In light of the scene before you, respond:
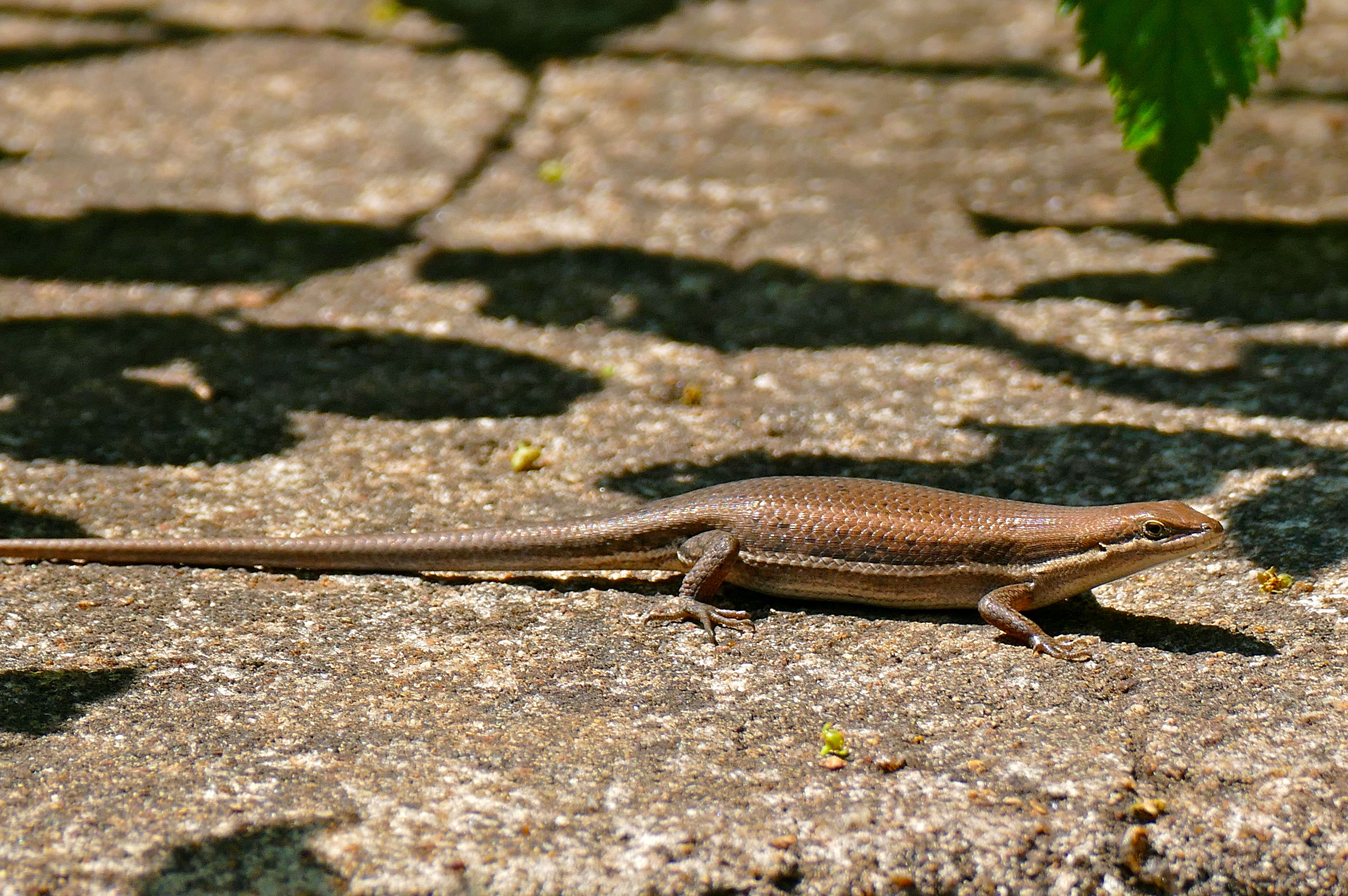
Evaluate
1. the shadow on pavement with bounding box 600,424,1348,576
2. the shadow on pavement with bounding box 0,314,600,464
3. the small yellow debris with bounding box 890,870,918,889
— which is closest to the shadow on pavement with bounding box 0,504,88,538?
the shadow on pavement with bounding box 0,314,600,464

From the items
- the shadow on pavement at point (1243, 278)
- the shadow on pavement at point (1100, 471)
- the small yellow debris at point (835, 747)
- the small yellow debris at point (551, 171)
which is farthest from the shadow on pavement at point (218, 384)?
the shadow on pavement at point (1243, 278)

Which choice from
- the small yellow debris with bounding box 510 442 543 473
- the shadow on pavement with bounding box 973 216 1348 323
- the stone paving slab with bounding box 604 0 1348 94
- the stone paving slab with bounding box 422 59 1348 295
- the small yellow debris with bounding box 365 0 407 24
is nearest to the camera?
the small yellow debris with bounding box 510 442 543 473

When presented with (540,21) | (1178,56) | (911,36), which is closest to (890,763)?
(1178,56)

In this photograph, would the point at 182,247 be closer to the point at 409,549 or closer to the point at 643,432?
the point at 643,432

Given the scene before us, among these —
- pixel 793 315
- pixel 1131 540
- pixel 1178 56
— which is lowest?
pixel 1131 540

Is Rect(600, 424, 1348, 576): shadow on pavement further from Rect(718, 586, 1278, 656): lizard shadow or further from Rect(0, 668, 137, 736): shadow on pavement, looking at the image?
Rect(0, 668, 137, 736): shadow on pavement

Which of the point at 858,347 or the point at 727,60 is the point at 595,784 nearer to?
the point at 858,347
